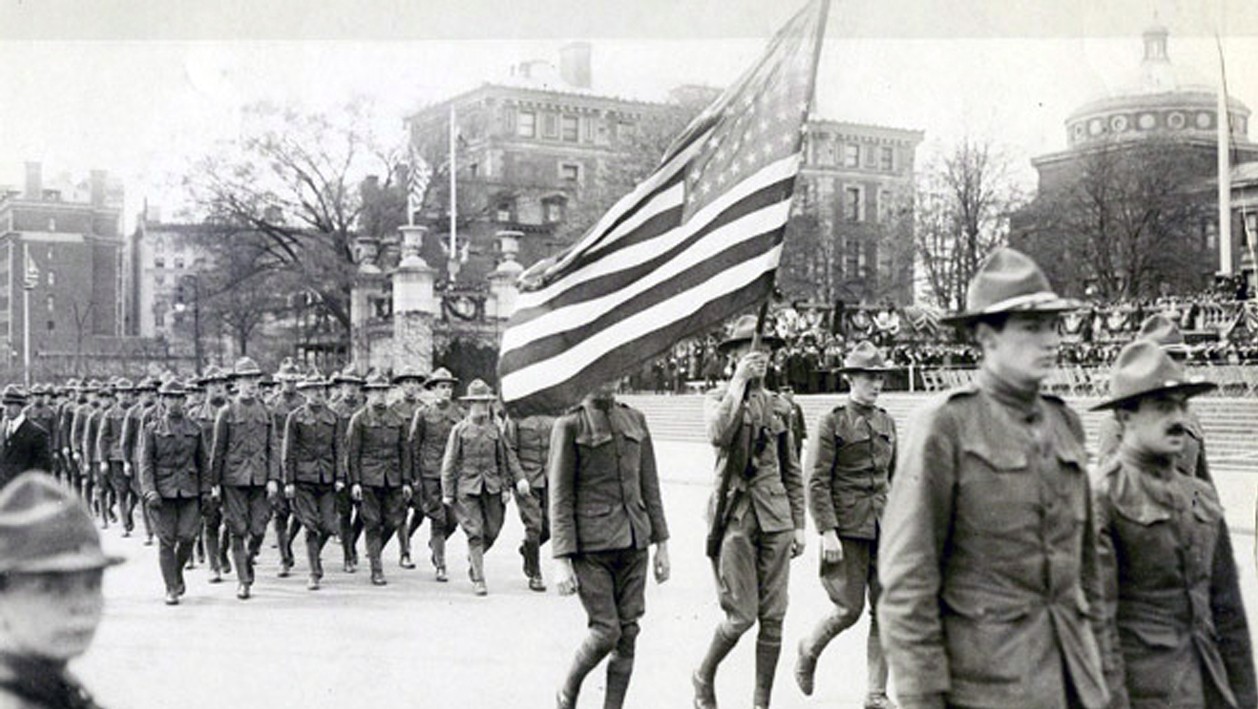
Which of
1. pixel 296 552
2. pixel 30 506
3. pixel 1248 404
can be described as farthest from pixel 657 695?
pixel 1248 404

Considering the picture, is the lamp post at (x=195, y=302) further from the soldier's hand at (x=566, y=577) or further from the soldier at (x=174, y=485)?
the soldier's hand at (x=566, y=577)

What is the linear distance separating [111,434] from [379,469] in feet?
20.1

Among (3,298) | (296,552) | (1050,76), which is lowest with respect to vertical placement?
(296,552)

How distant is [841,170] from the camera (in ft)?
224

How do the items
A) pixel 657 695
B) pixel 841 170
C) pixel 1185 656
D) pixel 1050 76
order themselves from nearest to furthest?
pixel 1185 656 → pixel 657 695 → pixel 1050 76 → pixel 841 170

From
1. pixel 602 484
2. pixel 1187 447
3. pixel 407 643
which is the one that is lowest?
pixel 407 643

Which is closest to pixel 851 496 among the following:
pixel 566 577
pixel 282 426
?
pixel 566 577

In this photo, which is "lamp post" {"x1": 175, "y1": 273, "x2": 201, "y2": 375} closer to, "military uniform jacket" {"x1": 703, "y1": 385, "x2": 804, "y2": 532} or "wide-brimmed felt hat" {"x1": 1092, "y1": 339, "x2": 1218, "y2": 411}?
"military uniform jacket" {"x1": 703, "y1": 385, "x2": 804, "y2": 532}

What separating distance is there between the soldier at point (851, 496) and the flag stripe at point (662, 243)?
196 centimetres

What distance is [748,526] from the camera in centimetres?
715

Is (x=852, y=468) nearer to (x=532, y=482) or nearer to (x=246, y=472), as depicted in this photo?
(x=532, y=482)

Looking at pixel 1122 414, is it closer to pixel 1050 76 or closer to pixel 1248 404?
pixel 1248 404

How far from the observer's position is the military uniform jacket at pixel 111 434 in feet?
57.5

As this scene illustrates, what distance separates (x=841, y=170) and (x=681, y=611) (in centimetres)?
5968
